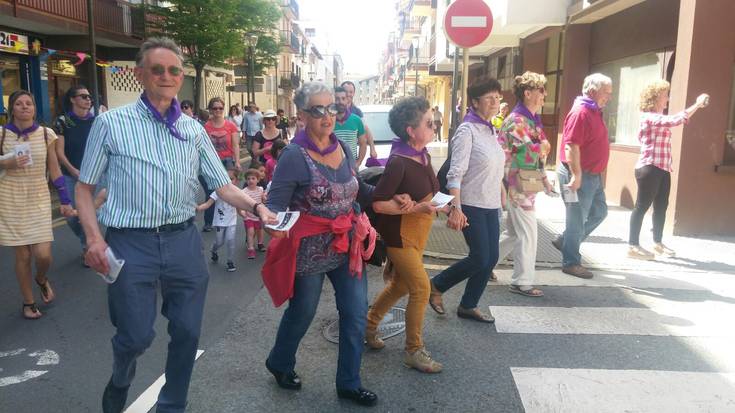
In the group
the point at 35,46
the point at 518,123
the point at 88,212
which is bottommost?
the point at 88,212

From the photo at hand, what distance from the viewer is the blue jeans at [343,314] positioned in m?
3.30

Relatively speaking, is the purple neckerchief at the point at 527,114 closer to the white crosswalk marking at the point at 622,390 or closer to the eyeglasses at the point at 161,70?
the white crosswalk marking at the point at 622,390

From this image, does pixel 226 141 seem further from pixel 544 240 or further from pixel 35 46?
pixel 35 46

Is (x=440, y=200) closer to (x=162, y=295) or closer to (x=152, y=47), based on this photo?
(x=162, y=295)

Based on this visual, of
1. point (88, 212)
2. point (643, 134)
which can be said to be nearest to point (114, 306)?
point (88, 212)

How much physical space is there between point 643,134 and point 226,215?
178 inches

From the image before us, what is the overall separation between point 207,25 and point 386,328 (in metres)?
18.3

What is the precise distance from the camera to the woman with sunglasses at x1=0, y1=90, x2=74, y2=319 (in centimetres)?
484

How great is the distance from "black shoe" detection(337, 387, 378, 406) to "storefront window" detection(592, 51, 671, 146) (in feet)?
26.8

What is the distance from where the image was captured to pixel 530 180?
5020 millimetres

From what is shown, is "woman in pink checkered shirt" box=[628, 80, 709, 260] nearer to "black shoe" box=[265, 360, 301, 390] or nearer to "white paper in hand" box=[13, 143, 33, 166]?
"black shoe" box=[265, 360, 301, 390]

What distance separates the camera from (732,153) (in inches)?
313

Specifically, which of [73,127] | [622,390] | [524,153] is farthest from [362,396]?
[73,127]

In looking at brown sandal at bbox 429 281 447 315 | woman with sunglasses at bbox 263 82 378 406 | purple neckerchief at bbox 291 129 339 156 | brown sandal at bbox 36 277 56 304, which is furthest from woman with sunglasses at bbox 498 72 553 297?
brown sandal at bbox 36 277 56 304
